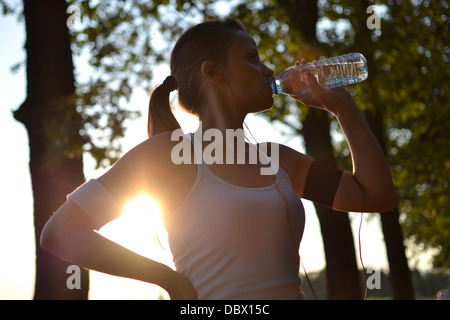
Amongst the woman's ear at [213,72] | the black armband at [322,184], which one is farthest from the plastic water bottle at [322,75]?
the black armband at [322,184]

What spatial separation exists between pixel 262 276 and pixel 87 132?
5.64m

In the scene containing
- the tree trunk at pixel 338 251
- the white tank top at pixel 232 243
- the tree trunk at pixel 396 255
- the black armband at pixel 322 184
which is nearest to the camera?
the white tank top at pixel 232 243

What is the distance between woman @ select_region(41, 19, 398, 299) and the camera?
1.84 metres

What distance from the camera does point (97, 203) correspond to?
6.12ft

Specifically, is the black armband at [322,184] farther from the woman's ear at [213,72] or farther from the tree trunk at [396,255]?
the tree trunk at [396,255]

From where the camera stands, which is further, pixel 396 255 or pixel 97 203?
pixel 396 255

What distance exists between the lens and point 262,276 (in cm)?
198

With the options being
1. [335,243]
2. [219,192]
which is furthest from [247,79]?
[335,243]

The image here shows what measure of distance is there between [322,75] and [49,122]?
3.61 metres

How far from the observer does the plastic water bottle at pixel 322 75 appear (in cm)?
271

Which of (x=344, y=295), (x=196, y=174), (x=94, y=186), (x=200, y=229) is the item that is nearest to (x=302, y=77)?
(x=196, y=174)

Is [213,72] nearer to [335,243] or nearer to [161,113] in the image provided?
[161,113]

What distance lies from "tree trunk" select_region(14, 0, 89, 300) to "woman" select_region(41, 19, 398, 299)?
12.9ft
